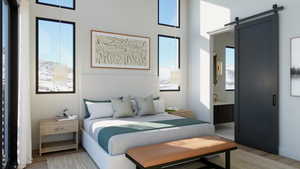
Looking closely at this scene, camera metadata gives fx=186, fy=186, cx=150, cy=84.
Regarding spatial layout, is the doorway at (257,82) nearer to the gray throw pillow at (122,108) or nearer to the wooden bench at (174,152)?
the wooden bench at (174,152)

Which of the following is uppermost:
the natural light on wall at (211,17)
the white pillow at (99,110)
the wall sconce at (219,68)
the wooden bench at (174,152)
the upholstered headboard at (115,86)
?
the natural light on wall at (211,17)

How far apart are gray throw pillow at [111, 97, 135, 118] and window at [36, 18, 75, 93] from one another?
103 centimetres

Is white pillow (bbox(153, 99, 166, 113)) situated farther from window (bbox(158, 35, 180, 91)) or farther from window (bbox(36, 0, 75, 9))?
window (bbox(36, 0, 75, 9))

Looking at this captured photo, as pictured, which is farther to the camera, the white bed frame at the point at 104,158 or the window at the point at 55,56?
the window at the point at 55,56

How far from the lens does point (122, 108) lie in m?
3.73


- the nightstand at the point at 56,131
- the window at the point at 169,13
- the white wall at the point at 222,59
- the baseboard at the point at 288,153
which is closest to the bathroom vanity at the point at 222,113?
the white wall at the point at 222,59

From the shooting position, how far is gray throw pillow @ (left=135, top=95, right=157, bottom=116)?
12.8 feet

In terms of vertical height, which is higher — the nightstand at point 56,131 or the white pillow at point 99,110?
the white pillow at point 99,110

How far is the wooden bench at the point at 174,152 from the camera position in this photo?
2.09 meters

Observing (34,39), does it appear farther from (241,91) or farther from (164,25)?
(241,91)

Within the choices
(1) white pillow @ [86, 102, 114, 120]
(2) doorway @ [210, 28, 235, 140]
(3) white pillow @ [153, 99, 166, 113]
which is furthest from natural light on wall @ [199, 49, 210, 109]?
(1) white pillow @ [86, 102, 114, 120]

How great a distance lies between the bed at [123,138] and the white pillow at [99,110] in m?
0.20

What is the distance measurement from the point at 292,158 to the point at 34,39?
5.20 m

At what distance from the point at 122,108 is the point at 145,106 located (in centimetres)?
50
